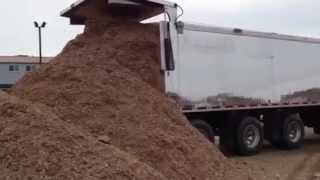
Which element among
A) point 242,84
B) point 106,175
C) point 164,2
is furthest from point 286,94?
point 106,175

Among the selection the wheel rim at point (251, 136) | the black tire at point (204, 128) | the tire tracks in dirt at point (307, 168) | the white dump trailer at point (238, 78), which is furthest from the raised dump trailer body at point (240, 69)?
the tire tracks in dirt at point (307, 168)

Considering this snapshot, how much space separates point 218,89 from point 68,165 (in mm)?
6899

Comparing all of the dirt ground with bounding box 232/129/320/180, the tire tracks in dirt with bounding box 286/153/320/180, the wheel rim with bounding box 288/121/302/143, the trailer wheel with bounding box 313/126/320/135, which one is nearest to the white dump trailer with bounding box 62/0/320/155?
the wheel rim with bounding box 288/121/302/143

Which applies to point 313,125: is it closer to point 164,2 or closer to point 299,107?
point 299,107

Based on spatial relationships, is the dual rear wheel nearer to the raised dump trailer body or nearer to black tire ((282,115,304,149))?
black tire ((282,115,304,149))

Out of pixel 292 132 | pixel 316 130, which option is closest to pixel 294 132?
pixel 292 132

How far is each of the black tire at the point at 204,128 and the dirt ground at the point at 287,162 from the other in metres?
0.78

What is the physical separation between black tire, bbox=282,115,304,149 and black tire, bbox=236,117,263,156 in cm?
115

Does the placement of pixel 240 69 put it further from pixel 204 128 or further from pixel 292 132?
pixel 292 132

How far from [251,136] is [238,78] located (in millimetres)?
1631

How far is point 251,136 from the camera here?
1570 cm

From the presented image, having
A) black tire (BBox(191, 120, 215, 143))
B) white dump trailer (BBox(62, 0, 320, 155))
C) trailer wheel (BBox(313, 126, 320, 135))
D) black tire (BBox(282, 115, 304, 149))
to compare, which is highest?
white dump trailer (BBox(62, 0, 320, 155))

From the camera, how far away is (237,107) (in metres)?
15.1

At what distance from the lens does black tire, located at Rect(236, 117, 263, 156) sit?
1529 centimetres
